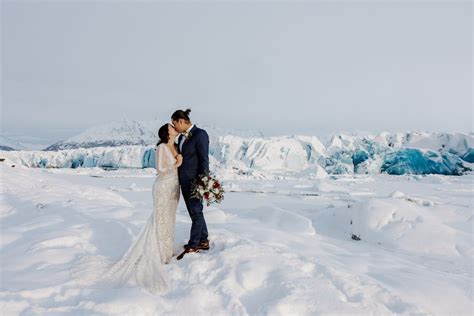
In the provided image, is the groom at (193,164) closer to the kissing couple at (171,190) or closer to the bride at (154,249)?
the kissing couple at (171,190)

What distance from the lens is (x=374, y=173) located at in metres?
35.5

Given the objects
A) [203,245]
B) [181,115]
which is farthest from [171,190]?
[181,115]

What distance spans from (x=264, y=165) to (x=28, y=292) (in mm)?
36457

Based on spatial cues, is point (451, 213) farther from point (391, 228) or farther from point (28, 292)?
point (28, 292)

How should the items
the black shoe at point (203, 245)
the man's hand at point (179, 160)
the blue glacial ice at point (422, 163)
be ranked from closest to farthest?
1. the man's hand at point (179, 160)
2. the black shoe at point (203, 245)
3. the blue glacial ice at point (422, 163)

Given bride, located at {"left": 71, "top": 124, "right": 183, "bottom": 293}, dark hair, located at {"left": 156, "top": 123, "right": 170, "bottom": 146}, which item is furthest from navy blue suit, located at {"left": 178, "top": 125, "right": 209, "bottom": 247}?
dark hair, located at {"left": 156, "top": 123, "right": 170, "bottom": 146}

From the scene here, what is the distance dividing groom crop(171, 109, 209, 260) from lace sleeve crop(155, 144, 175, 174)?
20 cm

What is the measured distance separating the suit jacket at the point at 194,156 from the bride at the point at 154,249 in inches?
4.4

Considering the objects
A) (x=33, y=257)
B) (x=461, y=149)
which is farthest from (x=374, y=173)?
(x=33, y=257)

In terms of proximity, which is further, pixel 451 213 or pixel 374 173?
pixel 374 173

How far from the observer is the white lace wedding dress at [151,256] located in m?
4.18

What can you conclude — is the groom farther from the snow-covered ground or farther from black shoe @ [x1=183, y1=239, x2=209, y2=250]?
the snow-covered ground

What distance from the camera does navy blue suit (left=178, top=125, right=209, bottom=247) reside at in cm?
485

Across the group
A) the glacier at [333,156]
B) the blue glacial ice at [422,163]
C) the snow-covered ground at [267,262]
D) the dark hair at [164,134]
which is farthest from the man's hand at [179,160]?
the blue glacial ice at [422,163]
